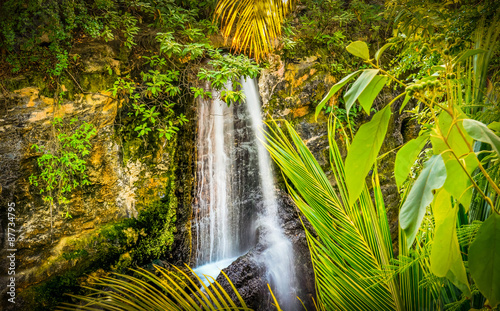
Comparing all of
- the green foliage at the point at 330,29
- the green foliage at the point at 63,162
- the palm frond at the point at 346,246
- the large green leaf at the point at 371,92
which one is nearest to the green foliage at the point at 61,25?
the green foliage at the point at 63,162

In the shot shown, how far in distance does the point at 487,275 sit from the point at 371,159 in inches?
9.9

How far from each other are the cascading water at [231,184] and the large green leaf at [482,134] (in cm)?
369

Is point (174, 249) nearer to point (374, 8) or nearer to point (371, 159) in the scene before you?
point (371, 159)

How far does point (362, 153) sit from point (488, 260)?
0.26 metres

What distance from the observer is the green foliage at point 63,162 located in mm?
3051

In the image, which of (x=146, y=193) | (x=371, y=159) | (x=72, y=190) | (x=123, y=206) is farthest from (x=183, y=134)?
(x=371, y=159)

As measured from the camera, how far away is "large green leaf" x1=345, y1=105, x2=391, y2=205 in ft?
1.60

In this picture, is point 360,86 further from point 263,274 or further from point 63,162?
point 63,162

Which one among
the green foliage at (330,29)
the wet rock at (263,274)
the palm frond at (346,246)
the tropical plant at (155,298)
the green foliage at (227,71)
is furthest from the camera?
the green foliage at (330,29)

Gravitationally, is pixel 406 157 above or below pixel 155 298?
above

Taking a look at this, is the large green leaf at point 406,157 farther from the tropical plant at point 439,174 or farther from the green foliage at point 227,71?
the green foliage at point 227,71

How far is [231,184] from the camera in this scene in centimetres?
419

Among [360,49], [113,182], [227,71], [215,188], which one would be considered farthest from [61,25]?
[360,49]

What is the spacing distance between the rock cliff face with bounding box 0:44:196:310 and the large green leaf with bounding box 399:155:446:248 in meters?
3.75
